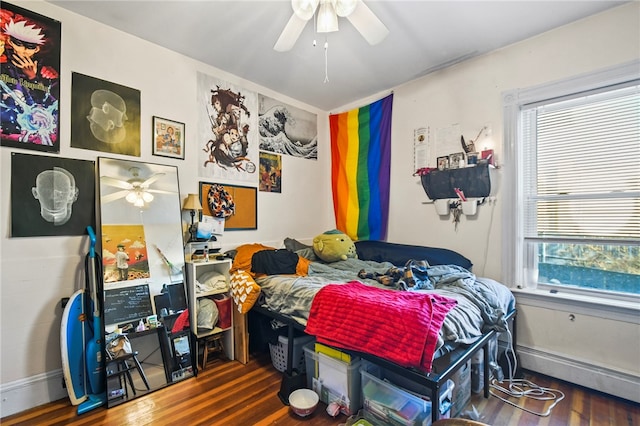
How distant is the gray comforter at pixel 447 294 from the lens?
1.56 m

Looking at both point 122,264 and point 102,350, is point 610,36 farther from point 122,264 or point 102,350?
point 102,350

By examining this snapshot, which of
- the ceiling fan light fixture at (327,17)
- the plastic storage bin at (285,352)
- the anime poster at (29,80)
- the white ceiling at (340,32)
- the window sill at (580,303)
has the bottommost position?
the plastic storage bin at (285,352)

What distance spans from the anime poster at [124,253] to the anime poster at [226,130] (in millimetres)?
824

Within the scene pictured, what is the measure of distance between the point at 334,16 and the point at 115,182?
1926mm

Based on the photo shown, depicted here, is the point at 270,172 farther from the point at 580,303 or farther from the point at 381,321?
the point at 580,303

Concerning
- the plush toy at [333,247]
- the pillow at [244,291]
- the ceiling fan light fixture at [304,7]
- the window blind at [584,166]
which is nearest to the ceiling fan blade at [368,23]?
the ceiling fan light fixture at [304,7]

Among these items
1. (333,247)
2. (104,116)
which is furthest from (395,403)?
(104,116)

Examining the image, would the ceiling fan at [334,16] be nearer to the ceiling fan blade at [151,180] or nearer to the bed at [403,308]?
the ceiling fan blade at [151,180]

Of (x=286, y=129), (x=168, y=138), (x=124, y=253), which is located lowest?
(x=124, y=253)

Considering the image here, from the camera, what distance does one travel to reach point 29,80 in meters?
1.90

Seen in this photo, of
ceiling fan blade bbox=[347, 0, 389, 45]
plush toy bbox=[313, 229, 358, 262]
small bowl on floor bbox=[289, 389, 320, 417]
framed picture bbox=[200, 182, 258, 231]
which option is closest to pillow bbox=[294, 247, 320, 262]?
plush toy bbox=[313, 229, 358, 262]

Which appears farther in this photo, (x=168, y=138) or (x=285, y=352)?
(x=168, y=138)

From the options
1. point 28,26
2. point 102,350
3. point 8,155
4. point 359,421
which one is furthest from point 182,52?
point 359,421

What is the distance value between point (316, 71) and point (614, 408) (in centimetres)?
340
